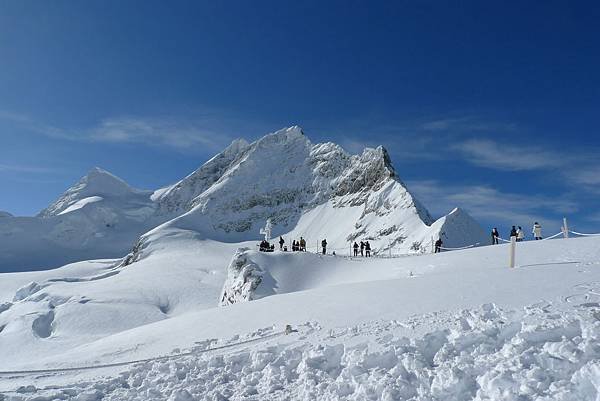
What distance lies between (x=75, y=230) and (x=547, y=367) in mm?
158731

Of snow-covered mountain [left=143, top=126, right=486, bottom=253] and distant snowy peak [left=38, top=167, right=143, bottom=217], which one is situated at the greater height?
distant snowy peak [left=38, top=167, right=143, bottom=217]

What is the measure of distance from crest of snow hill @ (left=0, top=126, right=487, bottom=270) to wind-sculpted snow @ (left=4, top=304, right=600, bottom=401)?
42105 millimetres

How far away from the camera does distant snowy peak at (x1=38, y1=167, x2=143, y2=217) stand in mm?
182538

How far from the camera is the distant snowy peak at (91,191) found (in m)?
183

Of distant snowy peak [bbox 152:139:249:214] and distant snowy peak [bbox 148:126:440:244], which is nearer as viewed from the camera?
distant snowy peak [bbox 148:126:440:244]

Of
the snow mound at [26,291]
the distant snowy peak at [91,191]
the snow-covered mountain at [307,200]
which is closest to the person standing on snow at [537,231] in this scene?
the snow-covered mountain at [307,200]

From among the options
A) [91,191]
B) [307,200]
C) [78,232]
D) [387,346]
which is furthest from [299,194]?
[91,191]

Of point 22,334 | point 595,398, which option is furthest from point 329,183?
point 595,398

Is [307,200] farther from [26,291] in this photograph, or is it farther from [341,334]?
[341,334]

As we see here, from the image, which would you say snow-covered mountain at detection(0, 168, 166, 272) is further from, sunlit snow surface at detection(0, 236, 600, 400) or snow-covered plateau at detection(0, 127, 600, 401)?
sunlit snow surface at detection(0, 236, 600, 400)

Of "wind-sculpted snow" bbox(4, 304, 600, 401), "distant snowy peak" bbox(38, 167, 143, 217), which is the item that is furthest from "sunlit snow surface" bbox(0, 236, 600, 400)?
"distant snowy peak" bbox(38, 167, 143, 217)

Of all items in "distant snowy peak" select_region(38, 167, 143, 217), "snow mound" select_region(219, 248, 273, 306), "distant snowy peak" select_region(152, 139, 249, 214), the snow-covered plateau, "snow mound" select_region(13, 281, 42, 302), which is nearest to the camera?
the snow-covered plateau

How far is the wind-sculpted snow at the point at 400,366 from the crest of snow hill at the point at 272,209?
42105mm

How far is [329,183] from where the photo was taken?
114500 millimetres
